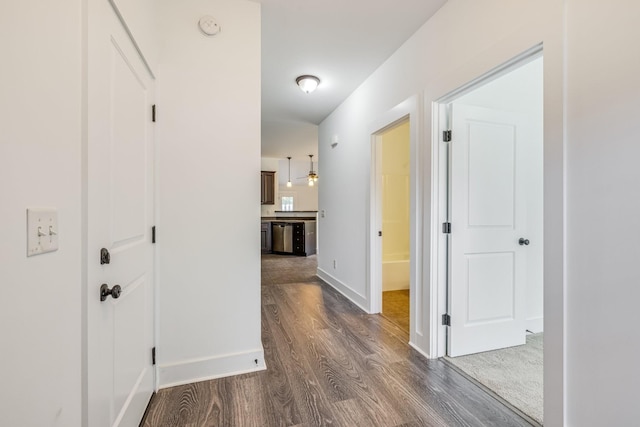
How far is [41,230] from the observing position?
74 centimetres

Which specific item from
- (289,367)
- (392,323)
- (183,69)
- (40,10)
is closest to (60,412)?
(40,10)

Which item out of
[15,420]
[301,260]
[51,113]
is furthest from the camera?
[301,260]

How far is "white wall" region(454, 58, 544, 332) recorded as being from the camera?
2469 millimetres

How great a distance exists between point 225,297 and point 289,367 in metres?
0.71

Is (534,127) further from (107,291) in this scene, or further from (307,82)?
(107,291)

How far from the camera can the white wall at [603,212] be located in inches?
44.1

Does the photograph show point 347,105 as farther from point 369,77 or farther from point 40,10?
point 40,10

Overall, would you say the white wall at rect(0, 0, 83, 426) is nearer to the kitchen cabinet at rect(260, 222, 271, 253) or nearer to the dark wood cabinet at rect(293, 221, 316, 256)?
the dark wood cabinet at rect(293, 221, 316, 256)

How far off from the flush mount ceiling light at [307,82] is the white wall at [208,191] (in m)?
1.21

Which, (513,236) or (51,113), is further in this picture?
(513,236)

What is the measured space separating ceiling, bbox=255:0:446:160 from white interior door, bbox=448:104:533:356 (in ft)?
2.79

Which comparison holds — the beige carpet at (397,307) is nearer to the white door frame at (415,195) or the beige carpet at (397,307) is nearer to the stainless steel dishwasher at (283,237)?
the white door frame at (415,195)

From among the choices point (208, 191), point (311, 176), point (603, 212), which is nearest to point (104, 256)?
point (208, 191)

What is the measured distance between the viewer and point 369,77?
325cm
